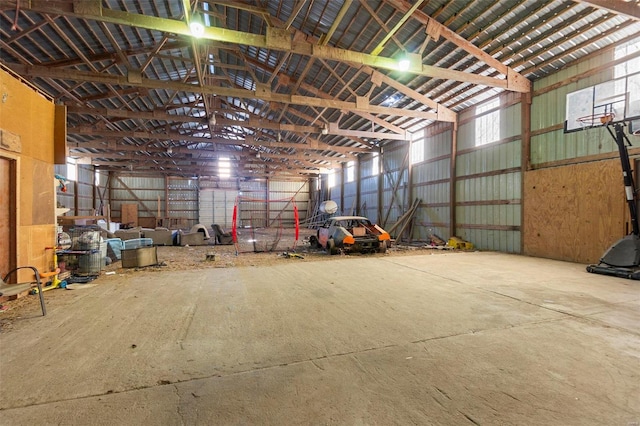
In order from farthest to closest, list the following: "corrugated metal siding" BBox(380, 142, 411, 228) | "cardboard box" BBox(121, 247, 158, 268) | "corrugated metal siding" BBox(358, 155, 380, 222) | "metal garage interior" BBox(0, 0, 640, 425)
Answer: "corrugated metal siding" BBox(358, 155, 380, 222) < "corrugated metal siding" BBox(380, 142, 411, 228) < "cardboard box" BBox(121, 247, 158, 268) < "metal garage interior" BBox(0, 0, 640, 425)

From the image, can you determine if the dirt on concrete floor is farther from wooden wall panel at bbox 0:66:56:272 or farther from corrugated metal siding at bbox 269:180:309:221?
corrugated metal siding at bbox 269:180:309:221

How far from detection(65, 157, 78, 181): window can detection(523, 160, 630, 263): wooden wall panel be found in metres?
23.4

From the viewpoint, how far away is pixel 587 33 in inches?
275

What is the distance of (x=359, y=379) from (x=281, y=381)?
627 mm

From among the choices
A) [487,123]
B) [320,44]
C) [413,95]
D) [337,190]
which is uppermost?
[413,95]

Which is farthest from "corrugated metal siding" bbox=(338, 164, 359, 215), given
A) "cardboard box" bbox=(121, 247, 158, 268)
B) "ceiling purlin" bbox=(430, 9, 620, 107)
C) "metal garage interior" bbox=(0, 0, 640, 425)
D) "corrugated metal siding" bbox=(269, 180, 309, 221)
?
"cardboard box" bbox=(121, 247, 158, 268)

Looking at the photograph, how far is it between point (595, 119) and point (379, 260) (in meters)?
6.46

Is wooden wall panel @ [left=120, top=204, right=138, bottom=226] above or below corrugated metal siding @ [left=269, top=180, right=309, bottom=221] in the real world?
below

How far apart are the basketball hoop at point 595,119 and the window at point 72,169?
24.0m

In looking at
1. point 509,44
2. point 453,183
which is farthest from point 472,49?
point 453,183

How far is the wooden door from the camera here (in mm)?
4285

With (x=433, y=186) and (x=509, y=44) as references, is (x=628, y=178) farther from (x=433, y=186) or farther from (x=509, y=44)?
(x=433, y=186)

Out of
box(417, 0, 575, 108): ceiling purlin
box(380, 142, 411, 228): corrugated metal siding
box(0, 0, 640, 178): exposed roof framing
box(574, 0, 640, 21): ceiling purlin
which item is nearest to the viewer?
box(574, 0, 640, 21): ceiling purlin

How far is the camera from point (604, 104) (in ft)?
22.8
